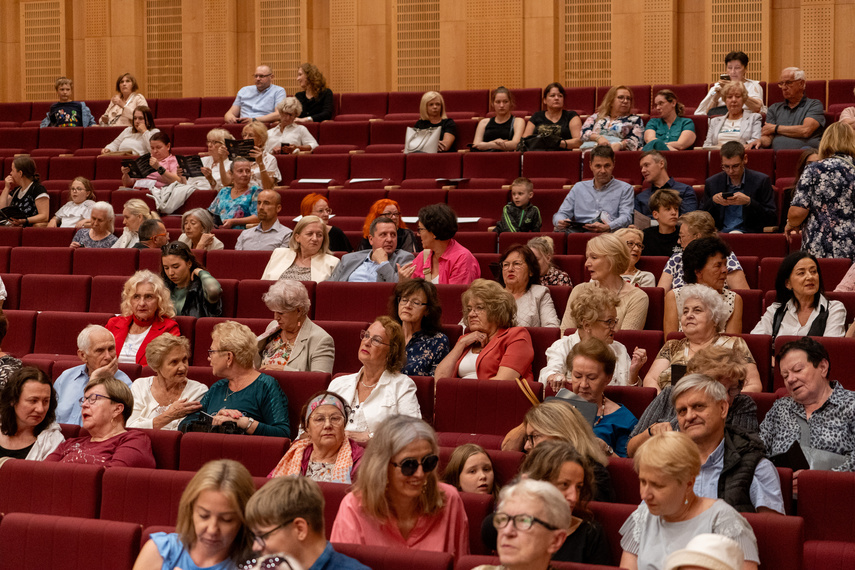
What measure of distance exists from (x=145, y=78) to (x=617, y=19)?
3.65 m

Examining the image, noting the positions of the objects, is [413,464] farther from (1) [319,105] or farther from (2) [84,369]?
(1) [319,105]

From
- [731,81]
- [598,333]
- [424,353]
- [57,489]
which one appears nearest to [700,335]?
[598,333]

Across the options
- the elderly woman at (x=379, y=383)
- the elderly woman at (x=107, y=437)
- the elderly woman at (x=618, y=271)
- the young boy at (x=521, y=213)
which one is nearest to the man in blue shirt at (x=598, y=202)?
the young boy at (x=521, y=213)

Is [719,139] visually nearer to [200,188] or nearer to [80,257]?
[200,188]

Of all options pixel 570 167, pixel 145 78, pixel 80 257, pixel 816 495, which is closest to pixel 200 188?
pixel 80 257

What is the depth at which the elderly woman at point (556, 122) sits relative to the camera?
17.6ft

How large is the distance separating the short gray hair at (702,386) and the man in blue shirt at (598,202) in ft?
6.91

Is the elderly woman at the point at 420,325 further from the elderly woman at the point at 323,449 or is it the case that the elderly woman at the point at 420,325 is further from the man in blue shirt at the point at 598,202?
the man in blue shirt at the point at 598,202

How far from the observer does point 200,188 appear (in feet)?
17.7

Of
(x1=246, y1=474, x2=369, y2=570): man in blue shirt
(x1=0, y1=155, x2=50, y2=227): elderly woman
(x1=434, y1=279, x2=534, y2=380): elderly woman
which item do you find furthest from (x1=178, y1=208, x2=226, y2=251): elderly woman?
(x1=246, y1=474, x2=369, y2=570): man in blue shirt

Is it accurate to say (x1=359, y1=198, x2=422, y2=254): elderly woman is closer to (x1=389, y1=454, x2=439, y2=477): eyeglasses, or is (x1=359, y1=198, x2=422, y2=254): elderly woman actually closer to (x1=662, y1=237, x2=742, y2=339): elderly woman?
(x1=662, y1=237, x2=742, y2=339): elderly woman

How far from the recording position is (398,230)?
4.09 m

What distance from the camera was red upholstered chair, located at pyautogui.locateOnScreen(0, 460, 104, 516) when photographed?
7.83ft

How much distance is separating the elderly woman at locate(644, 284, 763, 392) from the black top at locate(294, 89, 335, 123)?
3934 mm
